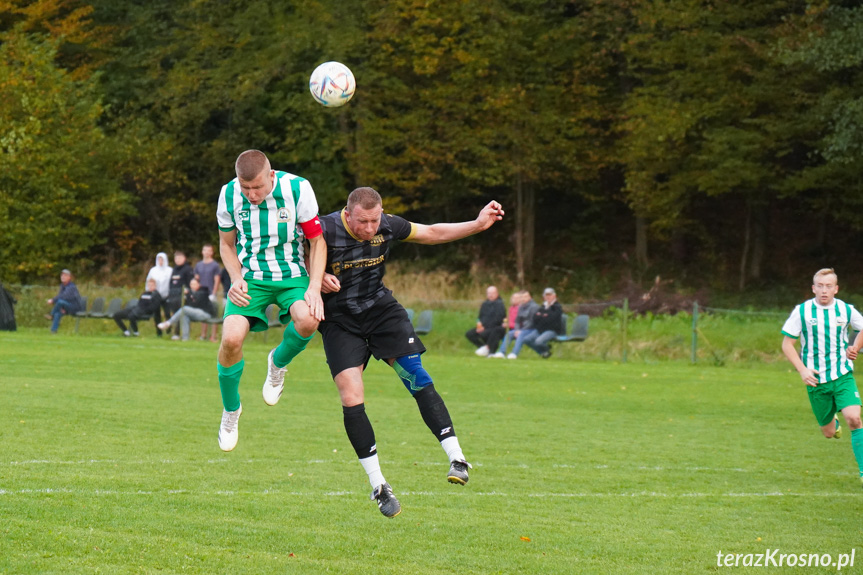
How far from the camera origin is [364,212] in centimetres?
709

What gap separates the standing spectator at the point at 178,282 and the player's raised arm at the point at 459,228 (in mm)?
17892

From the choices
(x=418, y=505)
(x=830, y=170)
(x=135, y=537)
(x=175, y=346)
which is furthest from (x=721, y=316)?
(x=135, y=537)

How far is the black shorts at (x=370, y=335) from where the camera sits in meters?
7.33

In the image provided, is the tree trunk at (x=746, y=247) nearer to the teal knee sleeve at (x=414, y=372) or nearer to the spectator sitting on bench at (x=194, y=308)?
the spectator sitting on bench at (x=194, y=308)

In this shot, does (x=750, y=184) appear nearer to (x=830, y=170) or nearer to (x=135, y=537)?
(x=830, y=170)

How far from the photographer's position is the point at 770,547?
7555 millimetres

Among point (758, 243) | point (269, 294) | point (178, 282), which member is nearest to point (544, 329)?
point (178, 282)

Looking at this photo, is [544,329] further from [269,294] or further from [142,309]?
[269,294]

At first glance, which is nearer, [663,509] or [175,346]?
[663,509]

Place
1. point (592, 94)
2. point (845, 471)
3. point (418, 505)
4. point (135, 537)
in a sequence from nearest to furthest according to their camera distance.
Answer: point (135, 537) < point (418, 505) < point (845, 471) < point (592, 94)

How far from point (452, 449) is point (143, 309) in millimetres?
19865

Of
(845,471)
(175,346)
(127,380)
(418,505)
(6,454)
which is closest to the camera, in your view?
(418,505)

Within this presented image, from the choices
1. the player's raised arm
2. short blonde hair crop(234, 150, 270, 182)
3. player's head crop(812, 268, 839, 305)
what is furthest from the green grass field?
short blonde hair crop(234, 150, 270, 182)

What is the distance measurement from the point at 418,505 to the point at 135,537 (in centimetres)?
249
